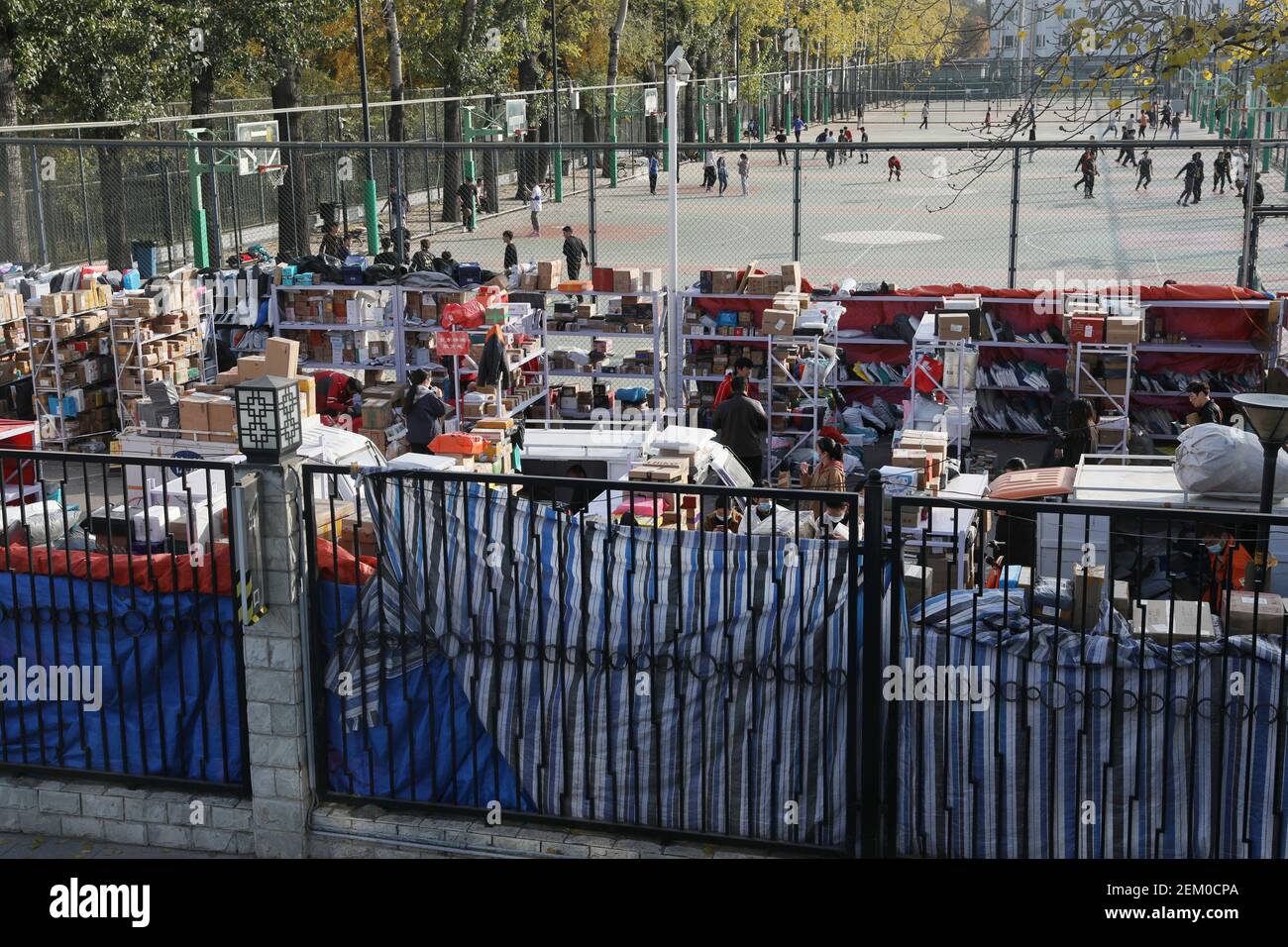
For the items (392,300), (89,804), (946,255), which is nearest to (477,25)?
(946,255)

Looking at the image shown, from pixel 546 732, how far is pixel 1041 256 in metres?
29.9

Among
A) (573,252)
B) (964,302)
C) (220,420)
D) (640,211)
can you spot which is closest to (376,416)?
(220,420)

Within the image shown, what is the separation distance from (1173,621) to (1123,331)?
1207cm

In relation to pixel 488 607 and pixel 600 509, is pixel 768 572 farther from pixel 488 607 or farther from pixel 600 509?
pixel 600 509

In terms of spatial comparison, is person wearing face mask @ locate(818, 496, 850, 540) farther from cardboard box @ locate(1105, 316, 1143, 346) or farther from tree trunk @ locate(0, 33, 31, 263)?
tree trunk @ locate(0, 33, 31, 263)

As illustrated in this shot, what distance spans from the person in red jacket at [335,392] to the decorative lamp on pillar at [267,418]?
12177 millimetres

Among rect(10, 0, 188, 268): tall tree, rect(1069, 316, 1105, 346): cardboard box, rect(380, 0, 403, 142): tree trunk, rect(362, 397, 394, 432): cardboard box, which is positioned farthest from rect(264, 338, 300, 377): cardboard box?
rect(380, 0, 403, 142): tree trunk

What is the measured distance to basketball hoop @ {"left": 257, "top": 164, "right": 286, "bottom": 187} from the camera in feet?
91.2

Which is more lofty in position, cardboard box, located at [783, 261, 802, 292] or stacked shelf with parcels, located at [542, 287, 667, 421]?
cardboard box, located at [783, 261, 802, 292]

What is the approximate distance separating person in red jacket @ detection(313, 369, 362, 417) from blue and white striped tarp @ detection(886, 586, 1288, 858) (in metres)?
13.5

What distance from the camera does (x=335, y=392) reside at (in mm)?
19250

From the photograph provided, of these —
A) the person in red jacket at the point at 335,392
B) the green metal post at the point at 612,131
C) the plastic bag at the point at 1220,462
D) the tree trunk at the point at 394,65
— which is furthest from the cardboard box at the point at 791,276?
the green metal post at the point at 612,131

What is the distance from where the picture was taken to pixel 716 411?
1616 cm

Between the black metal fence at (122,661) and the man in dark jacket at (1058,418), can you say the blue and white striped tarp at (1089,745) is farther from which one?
the man in dark jacket at (1058,418)
